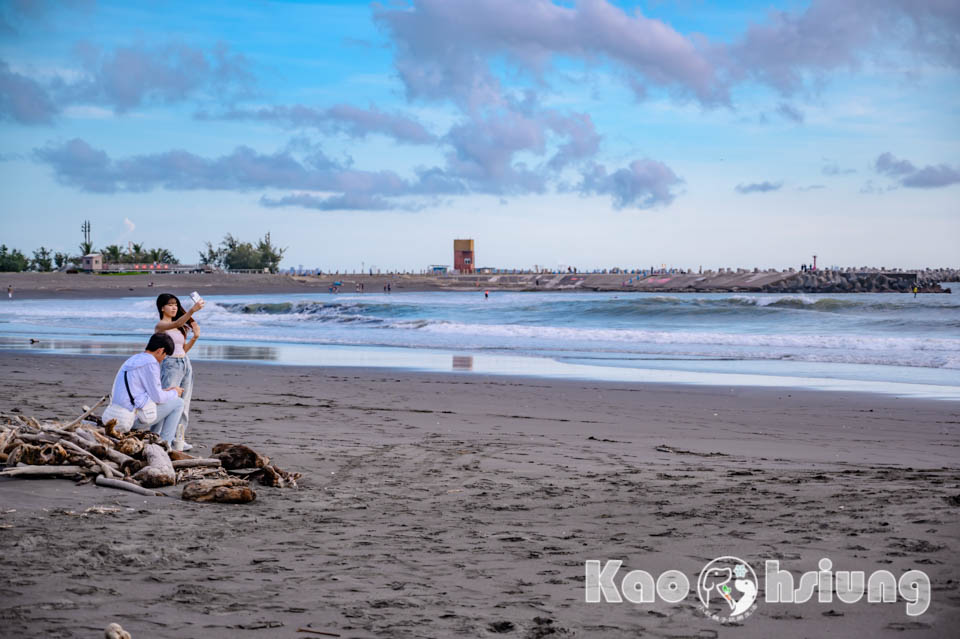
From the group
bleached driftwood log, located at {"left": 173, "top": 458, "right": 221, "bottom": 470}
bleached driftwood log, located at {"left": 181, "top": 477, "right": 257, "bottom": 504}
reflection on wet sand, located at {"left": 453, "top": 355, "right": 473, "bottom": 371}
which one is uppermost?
bleached driftwood log, located at {"left": 173, "top": 458, "right": 221, "bottom": 470}

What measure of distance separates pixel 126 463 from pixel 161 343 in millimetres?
1235

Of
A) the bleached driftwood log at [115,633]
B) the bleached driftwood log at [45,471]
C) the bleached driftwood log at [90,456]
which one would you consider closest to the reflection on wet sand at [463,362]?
the bleached driftwood log at [90,456]

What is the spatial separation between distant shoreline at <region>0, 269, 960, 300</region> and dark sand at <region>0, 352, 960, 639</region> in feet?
238

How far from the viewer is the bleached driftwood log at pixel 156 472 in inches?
250

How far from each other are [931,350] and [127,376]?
837 inches

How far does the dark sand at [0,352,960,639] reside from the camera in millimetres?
3822

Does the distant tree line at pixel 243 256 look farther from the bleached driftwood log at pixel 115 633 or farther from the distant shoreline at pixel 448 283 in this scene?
the bleached driftwood log at pixel 115 633

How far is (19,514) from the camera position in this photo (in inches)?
210

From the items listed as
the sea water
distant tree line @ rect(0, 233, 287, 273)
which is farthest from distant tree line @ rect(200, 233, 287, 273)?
the sea water

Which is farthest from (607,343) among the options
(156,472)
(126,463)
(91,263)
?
(91,263)

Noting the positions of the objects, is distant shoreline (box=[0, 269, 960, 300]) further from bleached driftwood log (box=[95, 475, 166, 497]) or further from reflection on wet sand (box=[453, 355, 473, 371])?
bleached driftwood log (box=[95, 475, 166, 497])

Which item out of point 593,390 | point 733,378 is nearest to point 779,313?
point 733,378

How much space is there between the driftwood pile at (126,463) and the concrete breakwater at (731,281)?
92.4 metres

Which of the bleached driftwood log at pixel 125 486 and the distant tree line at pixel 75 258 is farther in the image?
the distant tree line at pixel 75 258
